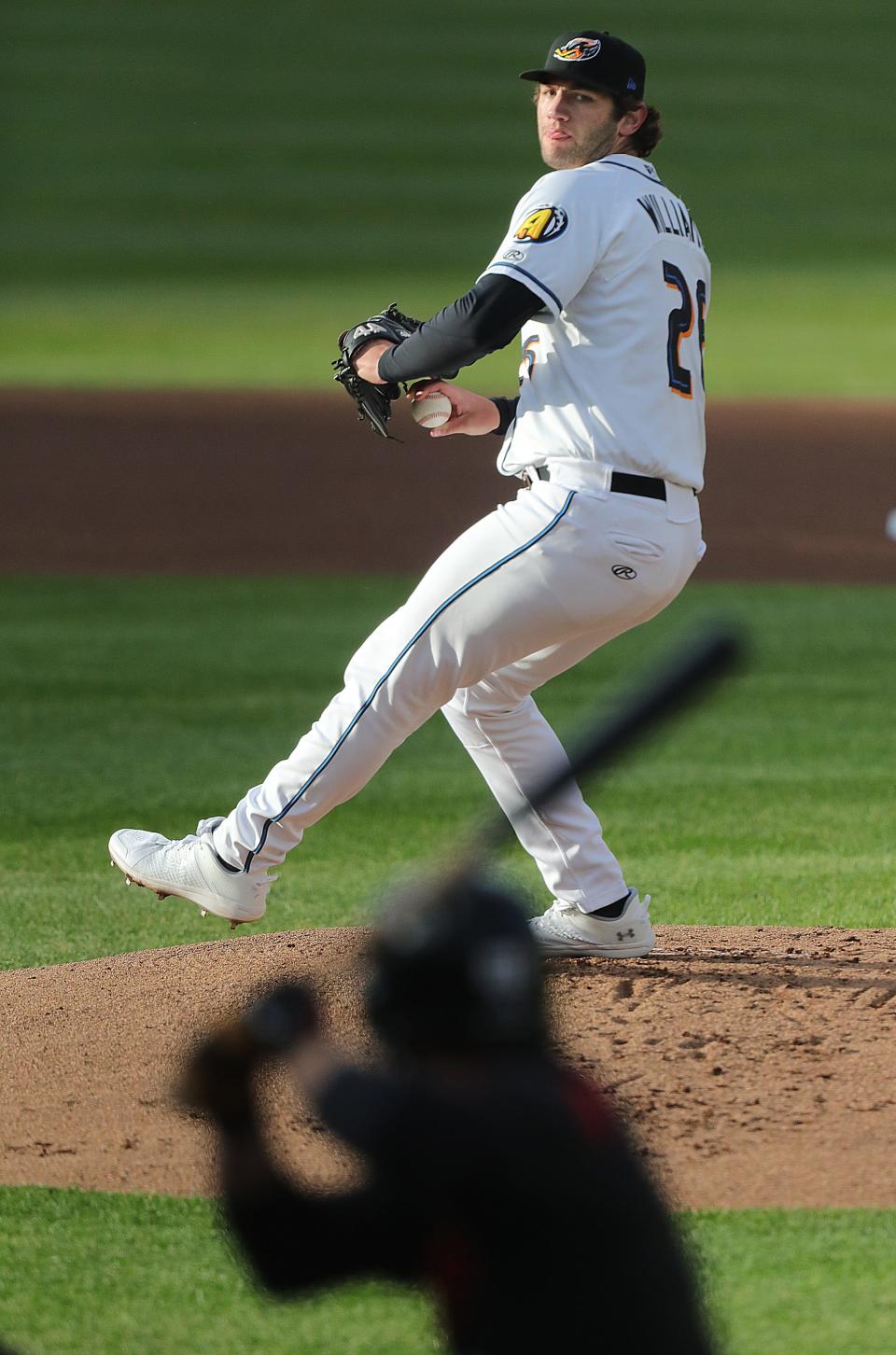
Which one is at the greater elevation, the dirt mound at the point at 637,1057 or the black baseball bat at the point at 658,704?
the black baseball bat at the point at 658,704

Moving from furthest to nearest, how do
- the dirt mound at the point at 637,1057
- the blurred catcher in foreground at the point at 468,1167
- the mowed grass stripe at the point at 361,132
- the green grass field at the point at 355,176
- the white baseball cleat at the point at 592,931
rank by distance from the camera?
1. the mowed grass stripe at the point at 361,132
2. the green grass field at the point at 355,176
3. the white baseball cleat at the point at 592,931
4. the dirt mound at the point at 637,1057
5. the blurred catcher in foreground at the point at 468,1167

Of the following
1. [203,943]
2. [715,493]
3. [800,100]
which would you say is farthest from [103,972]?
[800,100]

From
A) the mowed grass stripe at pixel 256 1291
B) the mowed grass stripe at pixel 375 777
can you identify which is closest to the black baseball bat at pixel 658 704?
the mowed grass stripe at pixel 256 1291

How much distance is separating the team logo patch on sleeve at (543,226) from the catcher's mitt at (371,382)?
16.6 inches

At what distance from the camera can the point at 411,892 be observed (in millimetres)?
2203

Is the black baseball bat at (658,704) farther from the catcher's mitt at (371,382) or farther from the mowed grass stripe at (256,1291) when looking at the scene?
the catcher's mitt at (371,382)

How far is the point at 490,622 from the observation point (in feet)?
13.7

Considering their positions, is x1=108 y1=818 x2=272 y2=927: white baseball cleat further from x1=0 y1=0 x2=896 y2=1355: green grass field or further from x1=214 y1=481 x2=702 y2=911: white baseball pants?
x1=0 y1=0 x2=896 y2=1355: green grass field

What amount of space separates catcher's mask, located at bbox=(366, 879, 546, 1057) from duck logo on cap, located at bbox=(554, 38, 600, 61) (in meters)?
2.72

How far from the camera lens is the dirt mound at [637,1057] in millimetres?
3805

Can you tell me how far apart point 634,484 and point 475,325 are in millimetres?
508

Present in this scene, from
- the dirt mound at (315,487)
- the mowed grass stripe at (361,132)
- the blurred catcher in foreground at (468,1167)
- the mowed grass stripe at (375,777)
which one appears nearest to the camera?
the blurred catcher in foreground at (468,1167)

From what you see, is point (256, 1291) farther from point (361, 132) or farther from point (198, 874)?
point (361, 132)

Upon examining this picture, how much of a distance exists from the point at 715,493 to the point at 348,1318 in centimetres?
1193
